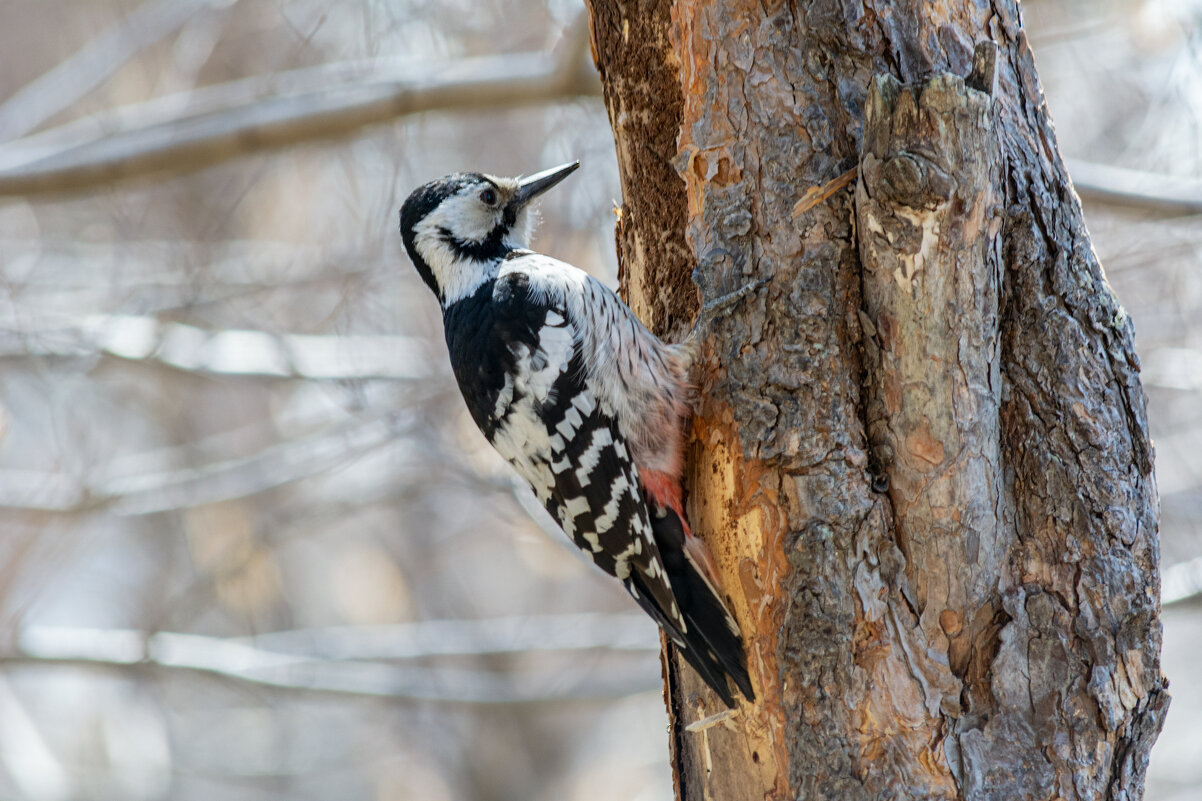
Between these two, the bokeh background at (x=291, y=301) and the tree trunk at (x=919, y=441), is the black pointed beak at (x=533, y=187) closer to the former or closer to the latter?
the tree trunk at (x=919, y=441)

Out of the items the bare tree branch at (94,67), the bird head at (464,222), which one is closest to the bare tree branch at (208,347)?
the bare tree branch at (94,67)

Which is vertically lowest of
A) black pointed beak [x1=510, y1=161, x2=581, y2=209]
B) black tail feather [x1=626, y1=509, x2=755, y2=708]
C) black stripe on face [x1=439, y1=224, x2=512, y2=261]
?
black tail feather [x1=626, y1=509, x2=755, y2=708]

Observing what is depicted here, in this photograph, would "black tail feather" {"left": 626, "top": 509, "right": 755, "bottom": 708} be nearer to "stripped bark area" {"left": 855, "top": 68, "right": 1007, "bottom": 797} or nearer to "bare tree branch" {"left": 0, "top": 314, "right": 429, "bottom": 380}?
"stripped bark area" {"left": 855, "top": 68, "right": 1007, "bottom": 797}

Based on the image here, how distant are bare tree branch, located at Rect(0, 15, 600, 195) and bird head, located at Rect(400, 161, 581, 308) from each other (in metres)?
1.21

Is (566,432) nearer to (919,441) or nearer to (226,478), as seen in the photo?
(919,441)

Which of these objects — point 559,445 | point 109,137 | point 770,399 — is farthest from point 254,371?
point 770,399

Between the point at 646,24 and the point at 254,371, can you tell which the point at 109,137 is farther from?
the point at 646,24

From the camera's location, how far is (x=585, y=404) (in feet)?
9.80

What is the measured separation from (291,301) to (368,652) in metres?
2.43

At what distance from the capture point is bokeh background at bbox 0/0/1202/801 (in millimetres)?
5043

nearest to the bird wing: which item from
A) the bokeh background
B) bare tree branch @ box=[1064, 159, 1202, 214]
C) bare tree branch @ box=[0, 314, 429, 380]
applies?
the bokeh background

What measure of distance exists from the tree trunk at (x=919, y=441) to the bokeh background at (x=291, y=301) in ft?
7.77

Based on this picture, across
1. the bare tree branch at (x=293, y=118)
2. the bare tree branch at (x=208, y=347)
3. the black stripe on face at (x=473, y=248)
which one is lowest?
the black stripe on face at (x=473, y=248)

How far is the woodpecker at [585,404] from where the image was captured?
8.77 feet
